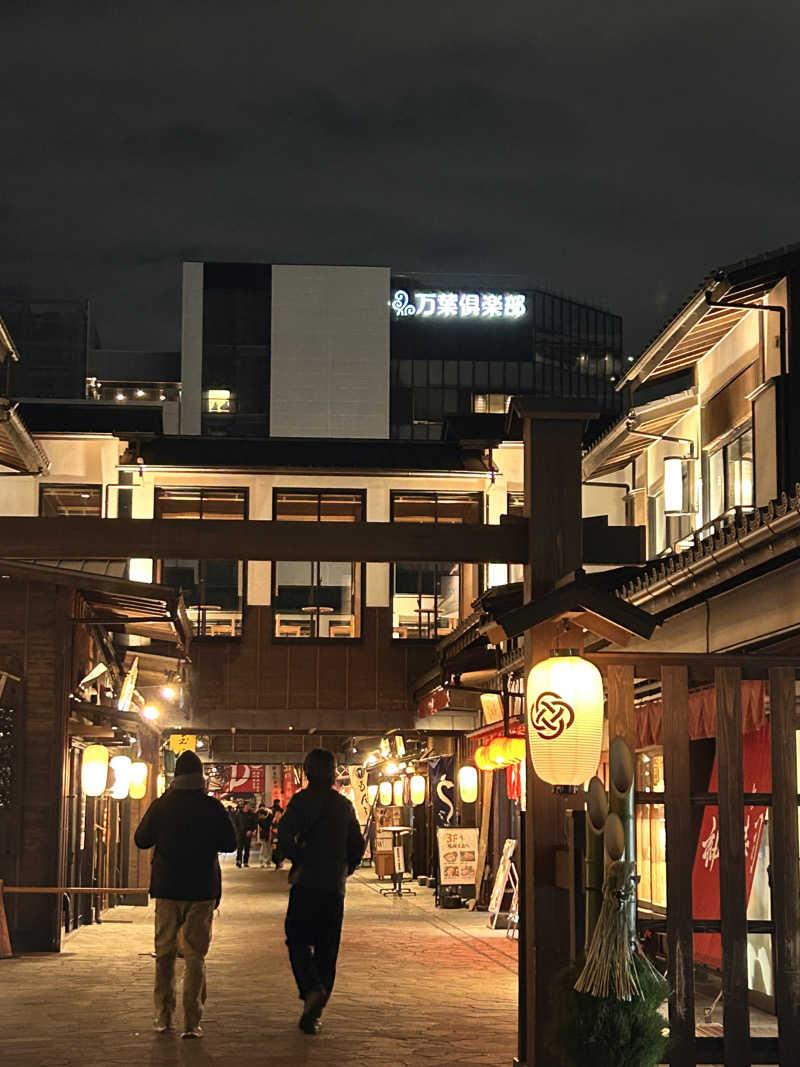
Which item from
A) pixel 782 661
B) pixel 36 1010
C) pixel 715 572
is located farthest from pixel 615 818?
pixel 36 1010

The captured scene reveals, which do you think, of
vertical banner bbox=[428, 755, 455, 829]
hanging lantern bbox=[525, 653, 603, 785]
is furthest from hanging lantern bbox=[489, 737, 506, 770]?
hanging lantern bbox=[525, 653, 603, 785]

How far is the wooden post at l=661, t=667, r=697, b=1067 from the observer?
9711 millimetres

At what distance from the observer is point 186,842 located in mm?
12195

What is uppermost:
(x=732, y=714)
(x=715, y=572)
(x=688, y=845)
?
(x=715, y=572)

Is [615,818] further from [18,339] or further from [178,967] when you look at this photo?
[18,339]

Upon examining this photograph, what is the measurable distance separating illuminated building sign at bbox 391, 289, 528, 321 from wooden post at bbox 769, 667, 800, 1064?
72556mm

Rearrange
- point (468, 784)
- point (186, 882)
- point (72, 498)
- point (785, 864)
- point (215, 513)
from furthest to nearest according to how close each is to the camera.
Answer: point (215, 513) < point (72, 498) < point (468, 784) < point (186, 882) < point (785, 864)

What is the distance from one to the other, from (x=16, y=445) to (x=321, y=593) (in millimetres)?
10435

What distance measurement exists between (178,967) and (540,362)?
70.5m

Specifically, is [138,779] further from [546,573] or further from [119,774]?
[546,573]

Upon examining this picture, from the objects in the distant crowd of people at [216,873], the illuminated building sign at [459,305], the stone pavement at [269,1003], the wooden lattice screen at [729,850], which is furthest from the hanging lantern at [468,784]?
the illuminated building sign at [459,305]

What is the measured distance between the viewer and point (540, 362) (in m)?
85.4

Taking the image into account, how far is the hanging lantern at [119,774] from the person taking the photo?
2555 cm

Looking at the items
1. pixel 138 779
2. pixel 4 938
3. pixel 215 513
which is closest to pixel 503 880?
→ pixel 4 938
